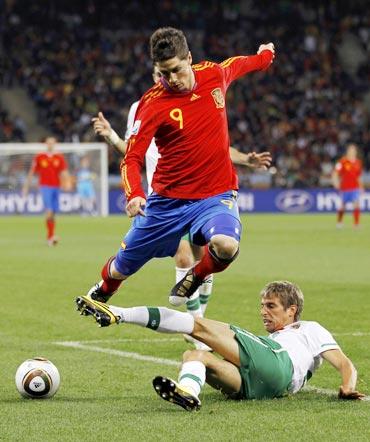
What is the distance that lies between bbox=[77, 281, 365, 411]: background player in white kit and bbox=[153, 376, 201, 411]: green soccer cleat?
0.18 ft

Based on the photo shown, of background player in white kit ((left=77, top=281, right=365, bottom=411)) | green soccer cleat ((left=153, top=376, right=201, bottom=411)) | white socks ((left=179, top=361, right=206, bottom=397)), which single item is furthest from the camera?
background player in white kit ((left=77, top=281, right=365, bottom=411))

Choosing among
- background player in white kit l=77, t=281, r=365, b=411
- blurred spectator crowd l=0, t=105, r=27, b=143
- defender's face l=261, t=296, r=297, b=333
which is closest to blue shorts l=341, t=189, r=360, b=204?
blurred spectator crowd l=0, t=105, r=27, b=143

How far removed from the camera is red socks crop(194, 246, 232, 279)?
332 inches

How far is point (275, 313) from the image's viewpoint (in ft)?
24.0

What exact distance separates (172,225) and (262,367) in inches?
85.3

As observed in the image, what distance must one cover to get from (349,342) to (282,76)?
38.6 m

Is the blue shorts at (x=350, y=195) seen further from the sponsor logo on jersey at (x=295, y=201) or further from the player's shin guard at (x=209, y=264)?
the player's shin guard at (x=209, y=264)

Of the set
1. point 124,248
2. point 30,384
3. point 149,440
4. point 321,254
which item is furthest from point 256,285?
point 149,440

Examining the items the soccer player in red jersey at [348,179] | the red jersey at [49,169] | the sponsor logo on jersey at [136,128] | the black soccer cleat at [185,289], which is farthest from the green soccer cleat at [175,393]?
the soccer player in red jersey at [348,179]

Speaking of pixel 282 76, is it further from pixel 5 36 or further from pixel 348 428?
pixel 348 428

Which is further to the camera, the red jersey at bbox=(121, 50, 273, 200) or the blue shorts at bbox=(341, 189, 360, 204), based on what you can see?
the blue shorts at bbox=(341, 189, 360, 204)

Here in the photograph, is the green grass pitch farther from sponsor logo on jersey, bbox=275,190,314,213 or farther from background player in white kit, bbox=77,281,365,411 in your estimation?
sponsor logo on jersey, bbox=275,190,314,213

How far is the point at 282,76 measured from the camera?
1889 inches

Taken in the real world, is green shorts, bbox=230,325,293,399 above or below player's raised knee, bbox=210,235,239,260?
below
